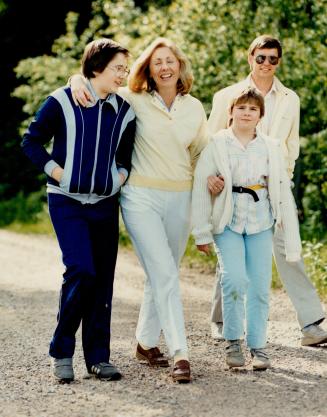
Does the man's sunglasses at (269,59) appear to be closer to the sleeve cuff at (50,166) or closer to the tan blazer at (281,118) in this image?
the tan blazer at (281,118)

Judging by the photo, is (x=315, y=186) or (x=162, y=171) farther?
(x=315, y=186)

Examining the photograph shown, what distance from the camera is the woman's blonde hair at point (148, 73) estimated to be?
5707 mm

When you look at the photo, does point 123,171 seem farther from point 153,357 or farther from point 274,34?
point 274,34

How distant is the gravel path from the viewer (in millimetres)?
4980

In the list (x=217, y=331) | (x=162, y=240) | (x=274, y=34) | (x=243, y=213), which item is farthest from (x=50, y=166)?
(x=274, y=34)

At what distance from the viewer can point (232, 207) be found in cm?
572

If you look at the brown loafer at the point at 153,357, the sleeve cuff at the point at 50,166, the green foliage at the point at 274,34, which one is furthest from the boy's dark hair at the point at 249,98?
the green foliage at the point at 274,34

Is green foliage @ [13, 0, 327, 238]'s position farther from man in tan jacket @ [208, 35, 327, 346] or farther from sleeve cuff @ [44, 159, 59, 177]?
sleeve cuff @ [44, 159, 59, 177]

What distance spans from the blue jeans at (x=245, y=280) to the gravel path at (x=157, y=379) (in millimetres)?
271

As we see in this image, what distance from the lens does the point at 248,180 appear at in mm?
5770

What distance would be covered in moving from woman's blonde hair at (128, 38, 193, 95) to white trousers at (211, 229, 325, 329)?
143 cm

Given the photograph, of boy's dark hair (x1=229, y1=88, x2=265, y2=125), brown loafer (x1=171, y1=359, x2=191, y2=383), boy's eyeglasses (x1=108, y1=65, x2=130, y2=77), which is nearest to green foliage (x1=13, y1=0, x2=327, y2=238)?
boy's dark hair (x1=229, y1=88, x2=265, y2=125)

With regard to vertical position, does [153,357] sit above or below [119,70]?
below

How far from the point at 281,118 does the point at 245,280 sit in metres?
1.36
